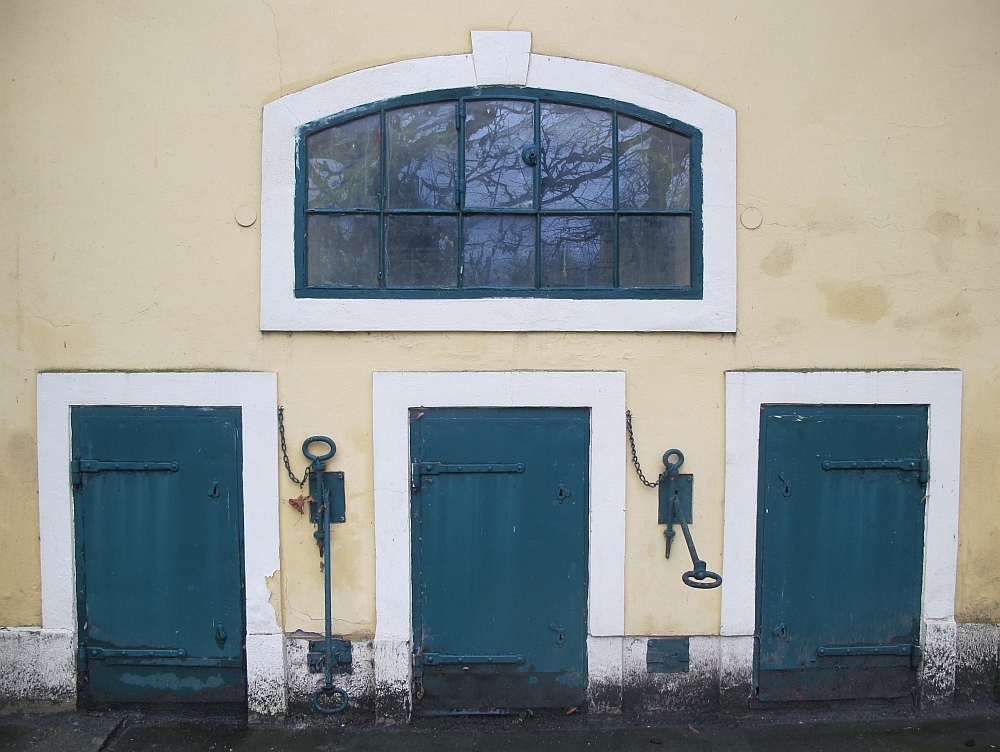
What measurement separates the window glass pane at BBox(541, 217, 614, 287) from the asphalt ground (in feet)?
7.83

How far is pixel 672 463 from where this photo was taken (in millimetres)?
3760

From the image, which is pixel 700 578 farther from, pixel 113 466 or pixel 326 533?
pixel 113 466

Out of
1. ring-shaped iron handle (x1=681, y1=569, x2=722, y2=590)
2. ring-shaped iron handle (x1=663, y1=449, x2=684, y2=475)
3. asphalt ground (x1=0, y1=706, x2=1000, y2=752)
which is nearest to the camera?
ring-shaped iron handle (x1=681, y1=569, x2=722, y2=590)

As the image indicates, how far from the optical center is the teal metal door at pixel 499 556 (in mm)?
3736

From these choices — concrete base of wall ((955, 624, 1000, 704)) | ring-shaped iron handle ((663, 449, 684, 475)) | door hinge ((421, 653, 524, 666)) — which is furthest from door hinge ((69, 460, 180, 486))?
concrete base of wall ((955, 624, 1000, 704))

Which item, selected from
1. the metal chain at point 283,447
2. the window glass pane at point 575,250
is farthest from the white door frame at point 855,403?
the metal chain at point 283,447

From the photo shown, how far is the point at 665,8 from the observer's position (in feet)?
12.0

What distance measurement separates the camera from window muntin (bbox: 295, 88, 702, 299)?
12.2ft

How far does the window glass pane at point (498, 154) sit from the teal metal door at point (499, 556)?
1132mm

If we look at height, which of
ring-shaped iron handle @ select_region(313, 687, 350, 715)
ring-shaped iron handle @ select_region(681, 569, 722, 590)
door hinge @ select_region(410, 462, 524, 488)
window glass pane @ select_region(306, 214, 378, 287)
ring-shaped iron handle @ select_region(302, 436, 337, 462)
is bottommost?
ring-shaped iron handle @ select_region(313, 687, 350, 715)

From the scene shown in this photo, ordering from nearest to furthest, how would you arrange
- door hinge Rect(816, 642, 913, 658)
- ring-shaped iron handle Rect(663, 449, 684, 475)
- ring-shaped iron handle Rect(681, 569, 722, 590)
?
ring-shaped iron handle Rect(681, 569, 722, 590), ring-shaped iron handle Rect(663, 449, 684, 475), door hinge Rect(816, 642, 913, 658)

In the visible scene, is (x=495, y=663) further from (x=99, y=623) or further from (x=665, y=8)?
(x=665, y=8)

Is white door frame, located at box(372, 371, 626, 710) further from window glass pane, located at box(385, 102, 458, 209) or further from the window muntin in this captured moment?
window glass pane, located at box(385, 102, 458, 209)

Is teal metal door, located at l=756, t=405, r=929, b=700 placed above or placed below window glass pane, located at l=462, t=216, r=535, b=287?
below
